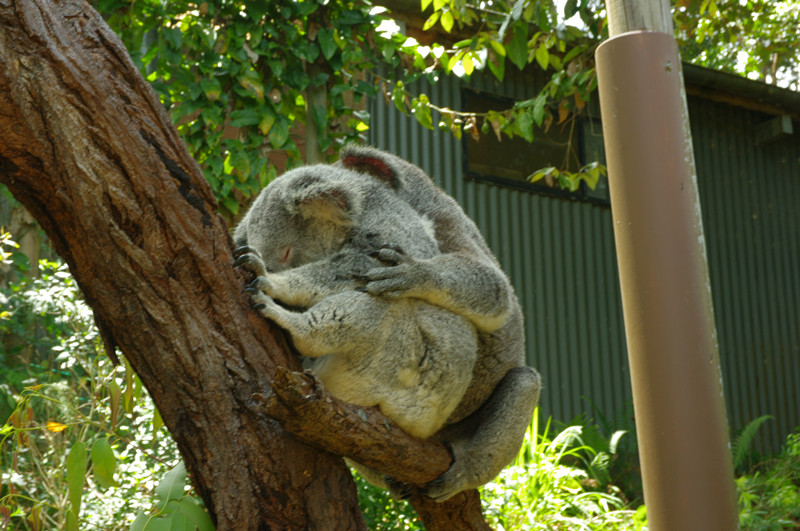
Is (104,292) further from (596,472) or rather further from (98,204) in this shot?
(596,472)

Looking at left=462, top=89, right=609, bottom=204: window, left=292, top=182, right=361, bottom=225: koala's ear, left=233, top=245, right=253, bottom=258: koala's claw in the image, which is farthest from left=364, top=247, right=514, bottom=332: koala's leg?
left=462, top=89, right=609, bottom=204: window

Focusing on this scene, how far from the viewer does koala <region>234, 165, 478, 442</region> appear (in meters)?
1.84

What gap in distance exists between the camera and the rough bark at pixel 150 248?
1.58 m

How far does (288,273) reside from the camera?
191cm

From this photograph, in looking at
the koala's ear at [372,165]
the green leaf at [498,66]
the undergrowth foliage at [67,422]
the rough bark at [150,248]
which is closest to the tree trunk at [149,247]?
the rough bark at [150,248]

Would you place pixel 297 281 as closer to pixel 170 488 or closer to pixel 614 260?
pixel 170 488

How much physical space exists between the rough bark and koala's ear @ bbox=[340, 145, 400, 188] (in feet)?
2.23

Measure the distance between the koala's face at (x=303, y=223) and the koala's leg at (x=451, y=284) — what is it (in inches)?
7.2

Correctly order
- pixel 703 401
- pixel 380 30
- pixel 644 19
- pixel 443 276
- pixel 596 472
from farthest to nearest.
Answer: pixel 596 472, pixel 380 30, pixel 644 19, pixel 703 401, pixel 443 276

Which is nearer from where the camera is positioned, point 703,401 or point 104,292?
point 104,292

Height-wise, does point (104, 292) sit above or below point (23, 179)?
below

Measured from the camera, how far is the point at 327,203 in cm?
206

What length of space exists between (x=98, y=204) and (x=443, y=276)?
2.81 ft

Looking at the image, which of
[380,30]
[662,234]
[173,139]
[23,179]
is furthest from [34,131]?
[380,30]
